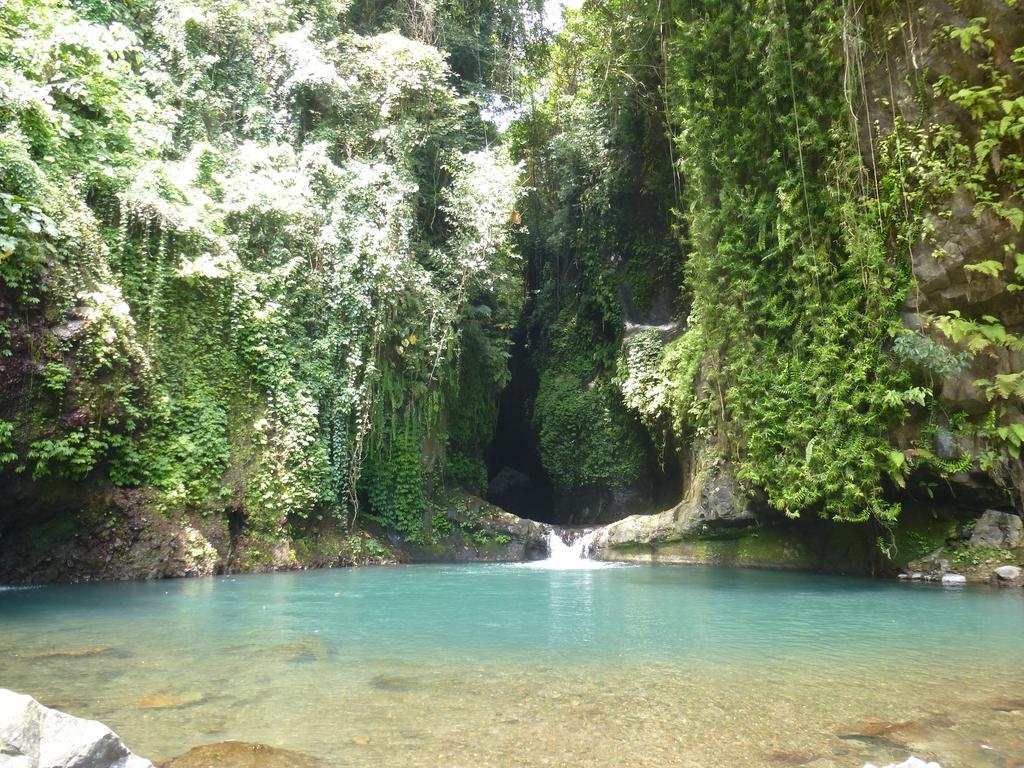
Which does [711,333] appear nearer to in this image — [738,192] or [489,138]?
[738,192]

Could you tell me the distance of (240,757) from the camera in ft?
10.6

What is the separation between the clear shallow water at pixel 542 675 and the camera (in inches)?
140

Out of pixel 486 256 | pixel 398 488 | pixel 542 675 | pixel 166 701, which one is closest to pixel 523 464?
pixel 398 488

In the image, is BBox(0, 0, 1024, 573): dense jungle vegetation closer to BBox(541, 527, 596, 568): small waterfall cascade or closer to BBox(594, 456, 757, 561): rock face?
BBox(594, 456, 757, 561): rock face

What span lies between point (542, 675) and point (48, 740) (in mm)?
Result: 3108

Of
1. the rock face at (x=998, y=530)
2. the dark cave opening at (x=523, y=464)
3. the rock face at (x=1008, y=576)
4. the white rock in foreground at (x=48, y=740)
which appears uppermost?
the dark cave opening at (x=523, y=464)

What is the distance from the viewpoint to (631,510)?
18188 millimetres

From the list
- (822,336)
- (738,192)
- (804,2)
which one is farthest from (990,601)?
(804,2)

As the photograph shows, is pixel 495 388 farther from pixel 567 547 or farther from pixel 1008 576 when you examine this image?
pixel 1008 576

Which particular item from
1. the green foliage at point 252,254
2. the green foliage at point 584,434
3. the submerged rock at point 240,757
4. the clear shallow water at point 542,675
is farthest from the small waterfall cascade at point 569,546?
the submerged rock at point 240,757

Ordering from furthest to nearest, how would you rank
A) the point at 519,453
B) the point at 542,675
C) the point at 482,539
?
the point at 519,453, the point at 482,539, the point at 542,675

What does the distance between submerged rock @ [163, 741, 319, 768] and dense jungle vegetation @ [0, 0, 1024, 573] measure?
188 inches

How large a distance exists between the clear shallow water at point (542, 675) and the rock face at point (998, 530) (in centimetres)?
122

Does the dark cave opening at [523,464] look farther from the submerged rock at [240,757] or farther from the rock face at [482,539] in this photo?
the submerged rock at [240,757]
